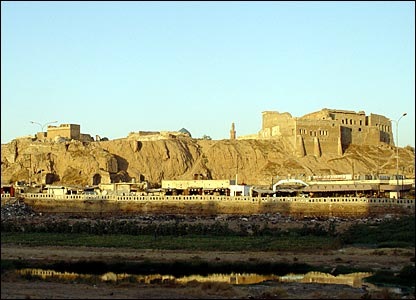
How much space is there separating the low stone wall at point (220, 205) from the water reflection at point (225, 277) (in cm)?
2795

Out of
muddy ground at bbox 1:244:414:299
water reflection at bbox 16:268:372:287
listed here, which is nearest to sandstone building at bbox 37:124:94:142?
muddy ground at bbox 1:244:414:299

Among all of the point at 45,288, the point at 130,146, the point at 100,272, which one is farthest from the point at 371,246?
the point at 130,146

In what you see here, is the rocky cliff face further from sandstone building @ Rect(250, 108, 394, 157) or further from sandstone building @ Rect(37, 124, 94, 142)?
sandstone building @ Rect(37, 124, 94, 142)

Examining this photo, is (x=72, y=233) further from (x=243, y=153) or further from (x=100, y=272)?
(x=243, y=153)

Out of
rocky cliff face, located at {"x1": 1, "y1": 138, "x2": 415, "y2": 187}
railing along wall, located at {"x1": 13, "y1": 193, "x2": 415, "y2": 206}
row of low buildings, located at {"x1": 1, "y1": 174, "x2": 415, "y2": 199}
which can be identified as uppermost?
rocky cliff face, located at {"x1": 1, "y1": 138, "x2": 415, "y2": 187}

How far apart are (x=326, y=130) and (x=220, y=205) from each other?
38274mm

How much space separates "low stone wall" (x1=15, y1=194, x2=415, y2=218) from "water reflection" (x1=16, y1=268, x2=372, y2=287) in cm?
2795

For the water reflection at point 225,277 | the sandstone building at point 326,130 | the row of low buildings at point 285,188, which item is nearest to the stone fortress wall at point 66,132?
the row of low buildings at point 285,188

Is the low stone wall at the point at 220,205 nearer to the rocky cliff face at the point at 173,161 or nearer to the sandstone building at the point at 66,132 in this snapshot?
the rocky cliff face at the point at 173,161

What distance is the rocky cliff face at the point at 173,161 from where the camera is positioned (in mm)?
91500

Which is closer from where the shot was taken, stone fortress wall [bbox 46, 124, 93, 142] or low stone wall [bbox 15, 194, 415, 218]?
low stone wall [bbox 15, 194, 415, 218]

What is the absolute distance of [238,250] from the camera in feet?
109

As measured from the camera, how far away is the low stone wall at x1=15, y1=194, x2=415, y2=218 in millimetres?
55906

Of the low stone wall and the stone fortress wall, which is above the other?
the stone fortress wall
